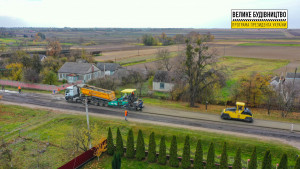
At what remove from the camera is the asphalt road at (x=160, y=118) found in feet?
76.3

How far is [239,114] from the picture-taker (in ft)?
86.6

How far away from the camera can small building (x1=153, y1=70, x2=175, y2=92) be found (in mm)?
42300

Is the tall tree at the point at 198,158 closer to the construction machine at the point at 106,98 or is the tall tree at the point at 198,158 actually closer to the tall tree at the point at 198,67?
the construction machine at the point at 106,98

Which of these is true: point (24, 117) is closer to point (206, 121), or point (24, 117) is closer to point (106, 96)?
point (106, 96)

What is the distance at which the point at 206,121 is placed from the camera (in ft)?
87.2

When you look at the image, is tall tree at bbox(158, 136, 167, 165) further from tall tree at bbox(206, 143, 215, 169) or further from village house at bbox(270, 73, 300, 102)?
village house at bbox(270, 73, 300, 102)

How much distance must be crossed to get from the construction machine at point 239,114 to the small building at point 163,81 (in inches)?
637

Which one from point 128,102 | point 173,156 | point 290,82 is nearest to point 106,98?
point 128,102

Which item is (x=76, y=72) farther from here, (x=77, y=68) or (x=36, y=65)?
(x=36, y=65)

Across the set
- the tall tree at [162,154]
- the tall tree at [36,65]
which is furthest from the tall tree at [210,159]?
the tall tree at [36,65]

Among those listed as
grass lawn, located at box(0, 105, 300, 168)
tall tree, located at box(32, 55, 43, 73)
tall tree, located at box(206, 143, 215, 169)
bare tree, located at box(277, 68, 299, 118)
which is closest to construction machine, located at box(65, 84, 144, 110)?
grass lawn, located at box(0, 105, 300, 168)

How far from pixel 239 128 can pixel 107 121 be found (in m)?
14.6

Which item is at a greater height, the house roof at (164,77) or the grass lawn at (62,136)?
the house roof at (164,77)

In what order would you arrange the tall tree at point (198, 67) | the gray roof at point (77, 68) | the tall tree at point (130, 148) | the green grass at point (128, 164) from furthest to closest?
the gray roof at point (77, 68), the tall tree at point (198, 67), the tall tree at point (130, 148), the green grass at point (128, 164)
